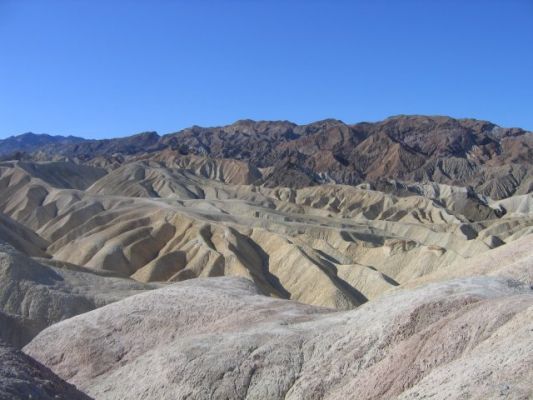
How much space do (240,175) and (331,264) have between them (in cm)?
10456

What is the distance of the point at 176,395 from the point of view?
68.0 feet

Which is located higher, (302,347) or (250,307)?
(250,307)

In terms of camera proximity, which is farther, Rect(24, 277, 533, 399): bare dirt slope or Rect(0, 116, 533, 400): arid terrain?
Rect(0, 116, 533, 400): arid terrain

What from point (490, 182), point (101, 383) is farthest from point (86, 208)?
point (490, 182)

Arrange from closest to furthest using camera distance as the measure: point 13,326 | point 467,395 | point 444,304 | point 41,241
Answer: point 467,395, point 444,304, point 13,326, point 41,241

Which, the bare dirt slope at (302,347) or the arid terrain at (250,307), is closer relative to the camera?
the bare dirt slope at (302,347)

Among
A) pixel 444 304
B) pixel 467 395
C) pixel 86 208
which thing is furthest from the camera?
pixel 86 208

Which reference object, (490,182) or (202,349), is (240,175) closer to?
(490,182)

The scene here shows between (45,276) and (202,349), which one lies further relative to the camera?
(45,276)

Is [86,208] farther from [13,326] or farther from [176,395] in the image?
[176,395]

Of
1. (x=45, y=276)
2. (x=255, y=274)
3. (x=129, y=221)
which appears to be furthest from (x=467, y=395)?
(x=129, y=221)

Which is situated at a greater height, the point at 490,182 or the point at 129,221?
the point at 490,182

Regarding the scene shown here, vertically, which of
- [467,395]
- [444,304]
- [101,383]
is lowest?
[101,383]

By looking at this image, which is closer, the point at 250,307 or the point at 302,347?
the point at 302,347
